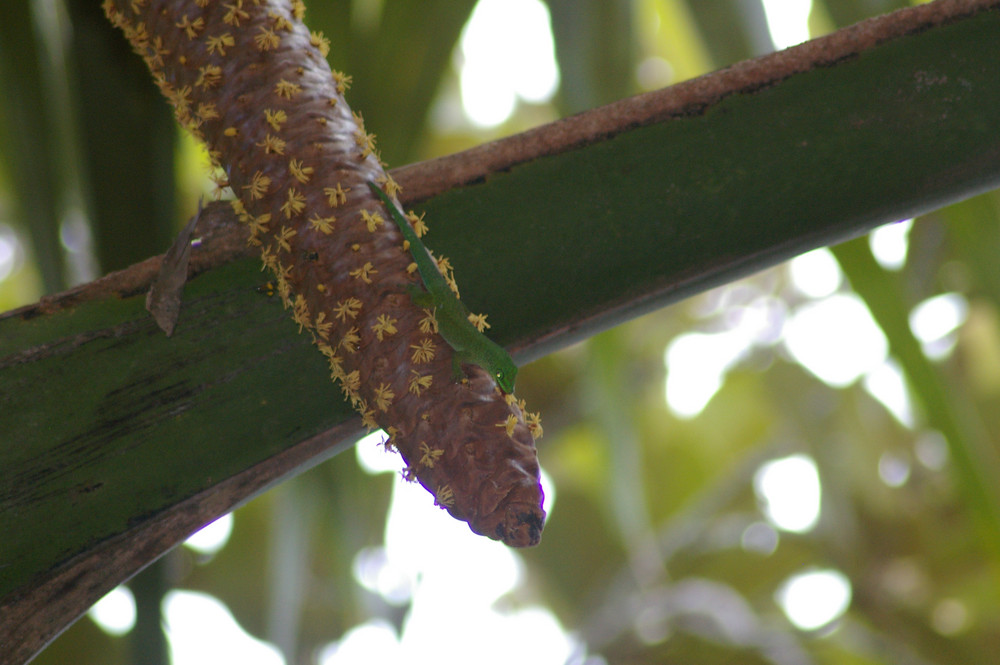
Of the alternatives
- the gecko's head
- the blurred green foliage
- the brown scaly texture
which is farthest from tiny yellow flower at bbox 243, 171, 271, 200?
the blurred green foliage

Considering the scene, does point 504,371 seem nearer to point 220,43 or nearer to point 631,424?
point 220,43

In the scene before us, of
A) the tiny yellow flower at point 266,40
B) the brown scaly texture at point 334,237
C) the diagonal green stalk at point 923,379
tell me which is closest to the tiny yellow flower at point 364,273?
the brown scaly texture at point 334,237

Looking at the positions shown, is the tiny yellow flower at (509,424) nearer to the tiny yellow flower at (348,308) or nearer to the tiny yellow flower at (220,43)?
the tiny yellow flower at (348,308)

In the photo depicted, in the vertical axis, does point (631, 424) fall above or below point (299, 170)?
above

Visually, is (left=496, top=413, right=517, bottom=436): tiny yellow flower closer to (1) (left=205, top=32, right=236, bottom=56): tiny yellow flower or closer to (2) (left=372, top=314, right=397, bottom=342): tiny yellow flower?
(2) (left=372, top=314, right=397, bottom=342): tiny yellow flower

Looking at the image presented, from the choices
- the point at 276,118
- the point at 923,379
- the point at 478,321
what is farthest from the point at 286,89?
the point at 923,379

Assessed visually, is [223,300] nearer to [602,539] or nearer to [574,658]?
[574,658]

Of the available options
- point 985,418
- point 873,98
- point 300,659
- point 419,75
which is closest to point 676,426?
point 985,418
